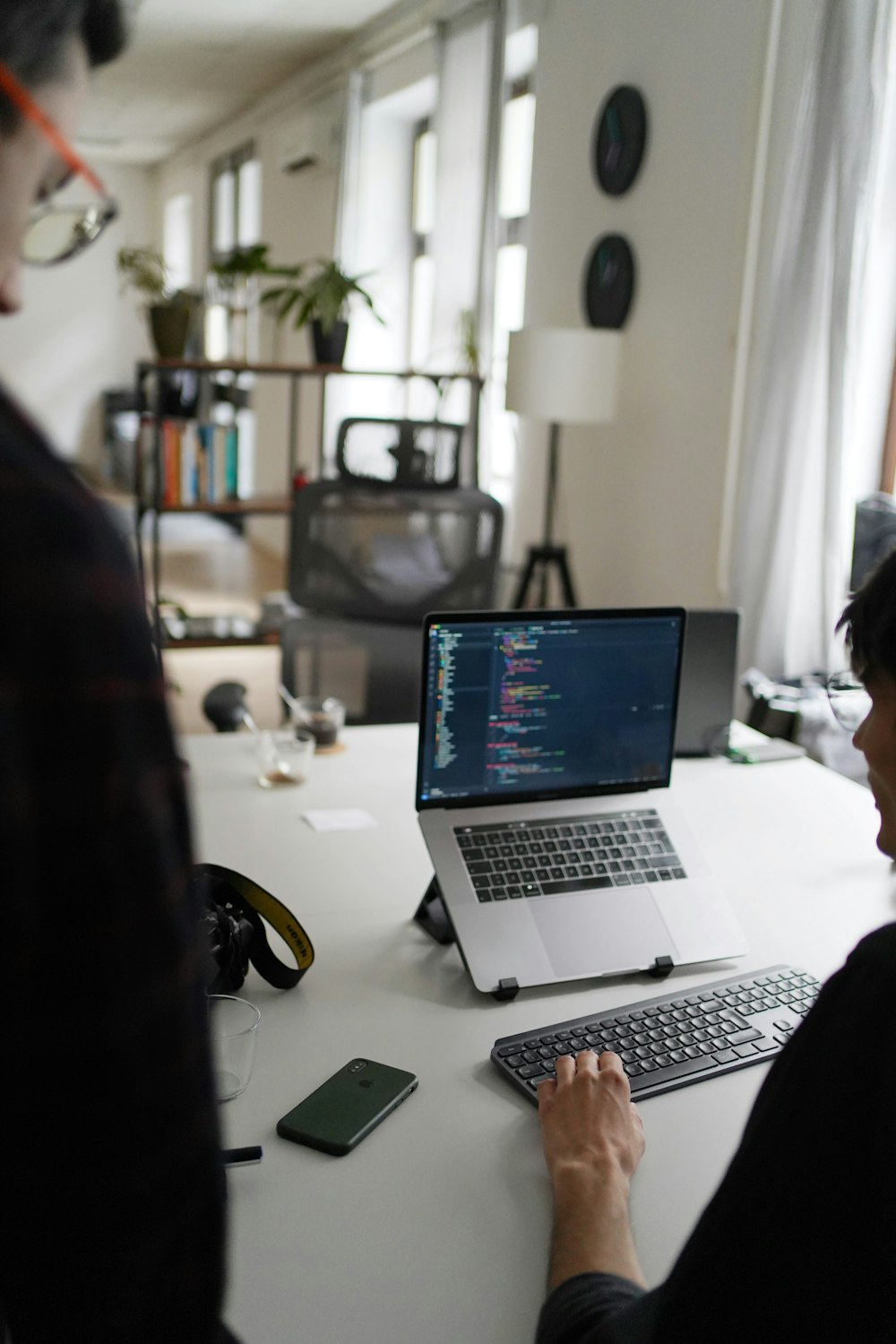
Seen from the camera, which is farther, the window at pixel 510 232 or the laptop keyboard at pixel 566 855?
the window at pixel 510 232

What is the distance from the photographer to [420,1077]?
4.02 feet

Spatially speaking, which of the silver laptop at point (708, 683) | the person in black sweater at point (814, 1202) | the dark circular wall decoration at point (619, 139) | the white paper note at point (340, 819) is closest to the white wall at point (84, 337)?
the dark circular wall decoration at point (619, 139)

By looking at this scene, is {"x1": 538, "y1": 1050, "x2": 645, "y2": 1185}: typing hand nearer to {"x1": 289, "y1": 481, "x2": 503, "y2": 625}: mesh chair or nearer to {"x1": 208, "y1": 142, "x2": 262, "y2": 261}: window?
{"x1": 289, "y1": 481, "x2": 503, "y2": 625}: mesh chair

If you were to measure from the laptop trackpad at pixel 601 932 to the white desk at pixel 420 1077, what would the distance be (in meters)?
0.03

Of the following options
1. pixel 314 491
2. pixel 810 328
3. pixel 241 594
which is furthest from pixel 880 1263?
pixel 241 594

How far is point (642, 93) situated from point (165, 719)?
404cm

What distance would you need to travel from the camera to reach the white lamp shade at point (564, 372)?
384cm

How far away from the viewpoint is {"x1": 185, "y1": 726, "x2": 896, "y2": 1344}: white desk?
940 millimetres

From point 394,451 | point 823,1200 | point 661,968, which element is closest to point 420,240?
point 394,451

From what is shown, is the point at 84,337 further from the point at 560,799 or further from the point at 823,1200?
the point at 823,1200

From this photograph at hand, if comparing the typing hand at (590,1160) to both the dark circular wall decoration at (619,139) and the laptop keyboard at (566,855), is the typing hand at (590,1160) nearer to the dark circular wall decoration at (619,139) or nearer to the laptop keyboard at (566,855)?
the laptop keyboard at (566,855)

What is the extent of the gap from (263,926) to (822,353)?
252cm

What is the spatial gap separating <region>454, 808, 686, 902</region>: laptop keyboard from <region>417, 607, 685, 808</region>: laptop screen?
0.14 ft

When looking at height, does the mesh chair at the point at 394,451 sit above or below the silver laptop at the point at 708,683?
above
